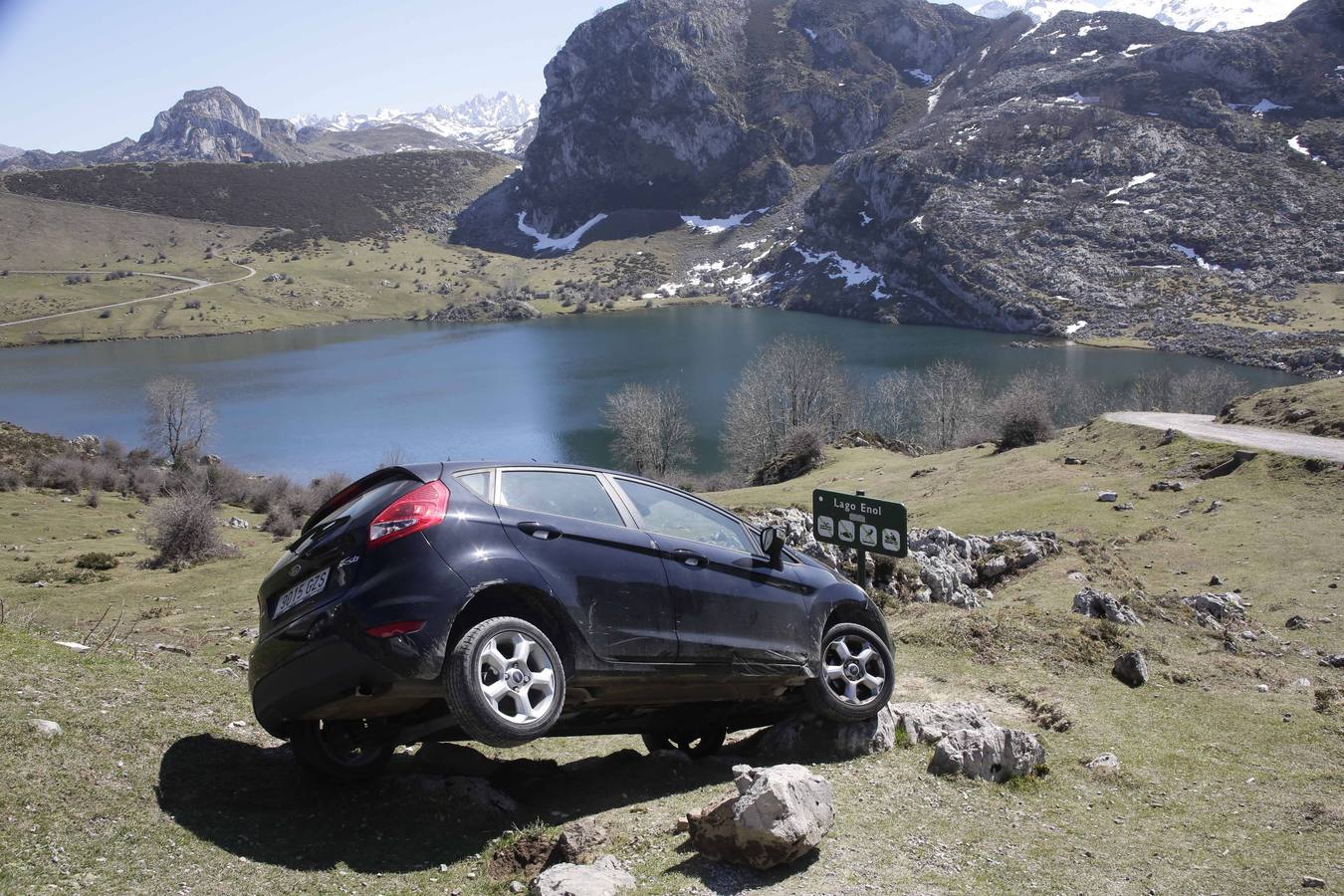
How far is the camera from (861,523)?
1102 centimetres

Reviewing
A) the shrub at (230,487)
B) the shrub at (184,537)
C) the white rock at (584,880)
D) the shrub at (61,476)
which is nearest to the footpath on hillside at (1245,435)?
the white rock at (584,880)

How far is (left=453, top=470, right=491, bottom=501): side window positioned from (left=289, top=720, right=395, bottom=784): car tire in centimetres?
206

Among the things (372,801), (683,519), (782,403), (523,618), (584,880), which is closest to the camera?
(584,880)

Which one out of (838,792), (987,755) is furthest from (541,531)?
(987,755)

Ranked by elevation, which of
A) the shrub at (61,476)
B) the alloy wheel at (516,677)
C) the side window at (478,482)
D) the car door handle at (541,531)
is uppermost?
the side window at (478,482)

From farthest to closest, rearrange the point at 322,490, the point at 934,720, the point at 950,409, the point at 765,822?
1. the point at 950,409
2. the point at 322,490
3. the point at 934,720
4. the point at 765,822

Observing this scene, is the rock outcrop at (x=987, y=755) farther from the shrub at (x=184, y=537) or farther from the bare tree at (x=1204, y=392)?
the bare tree at (x=1204, y=392)

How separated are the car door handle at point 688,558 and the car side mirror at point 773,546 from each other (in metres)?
0.82

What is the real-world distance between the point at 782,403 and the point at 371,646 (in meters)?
67.5

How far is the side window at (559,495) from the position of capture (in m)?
6.00

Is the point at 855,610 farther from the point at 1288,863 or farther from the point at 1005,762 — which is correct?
the point at 1288,863

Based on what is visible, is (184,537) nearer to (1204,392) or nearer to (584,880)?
(584,880)

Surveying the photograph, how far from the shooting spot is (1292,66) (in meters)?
195

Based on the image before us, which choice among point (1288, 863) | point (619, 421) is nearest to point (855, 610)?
point (1288, 863)
